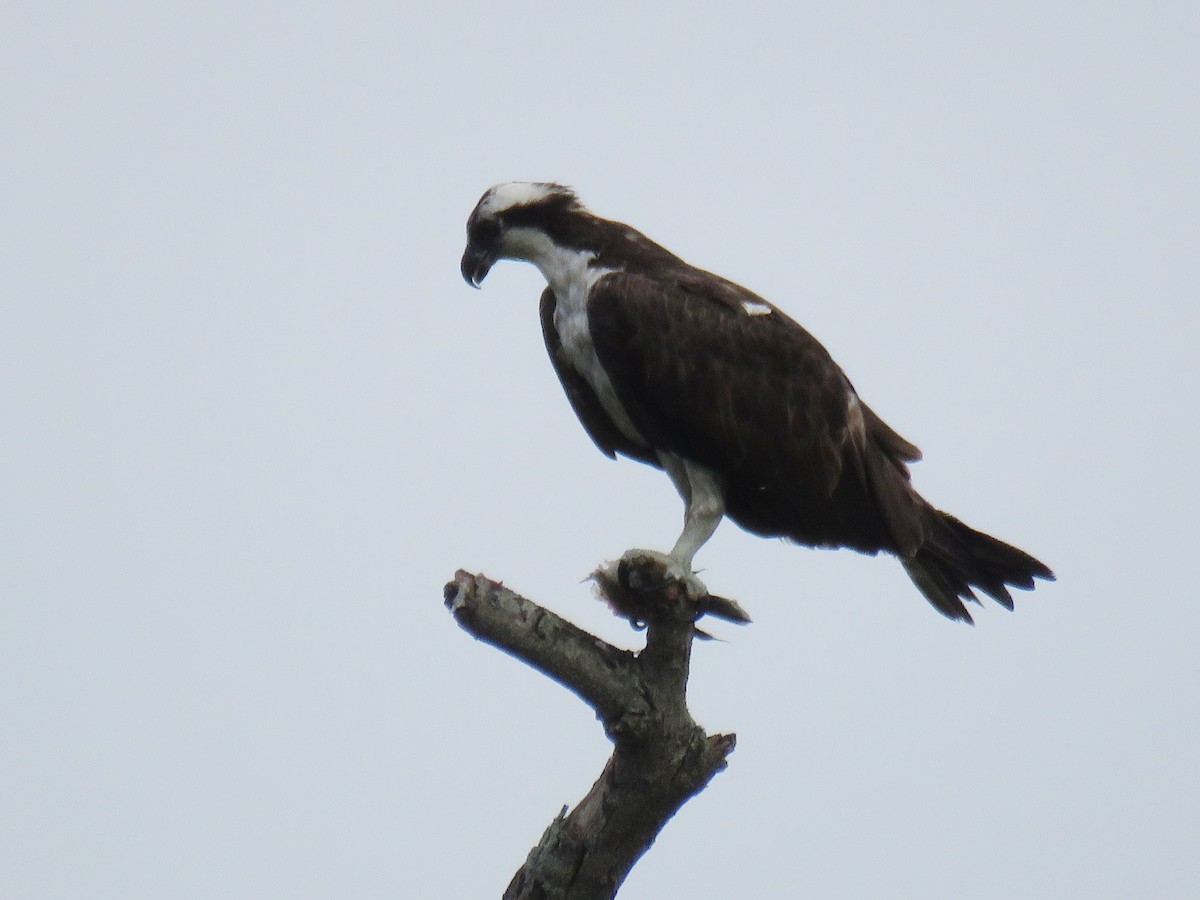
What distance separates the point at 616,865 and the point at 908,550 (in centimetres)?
184

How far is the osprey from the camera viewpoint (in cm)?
554

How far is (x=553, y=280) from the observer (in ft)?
19.9

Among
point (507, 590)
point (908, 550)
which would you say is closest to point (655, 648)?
point (507, 590)

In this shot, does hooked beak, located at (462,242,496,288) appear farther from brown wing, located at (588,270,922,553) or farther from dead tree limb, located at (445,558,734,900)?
dead tree limb, located at (445,558,734,900)

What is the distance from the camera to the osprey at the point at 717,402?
5.54 metres

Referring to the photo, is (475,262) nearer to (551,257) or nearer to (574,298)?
(551,257)

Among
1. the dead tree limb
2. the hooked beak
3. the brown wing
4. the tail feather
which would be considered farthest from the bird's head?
the tail feather

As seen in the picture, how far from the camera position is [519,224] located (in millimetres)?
6145

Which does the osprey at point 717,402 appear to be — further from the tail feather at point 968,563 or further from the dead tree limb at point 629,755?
the dead tree limb at point 629,755

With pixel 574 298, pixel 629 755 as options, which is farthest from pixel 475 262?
pixel 629 755

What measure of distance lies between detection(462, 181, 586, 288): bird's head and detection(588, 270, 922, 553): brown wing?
1.77 ft

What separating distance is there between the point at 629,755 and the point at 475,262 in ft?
7.88

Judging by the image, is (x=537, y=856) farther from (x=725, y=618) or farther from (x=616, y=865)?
(x=725, y=618)

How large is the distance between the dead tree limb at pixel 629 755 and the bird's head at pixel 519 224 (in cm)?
177
